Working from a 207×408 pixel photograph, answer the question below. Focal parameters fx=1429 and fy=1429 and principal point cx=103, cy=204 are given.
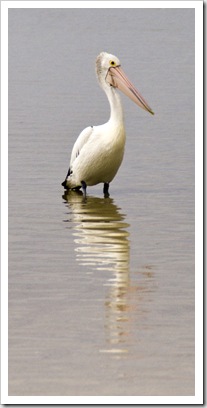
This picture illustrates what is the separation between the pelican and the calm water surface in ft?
0.51

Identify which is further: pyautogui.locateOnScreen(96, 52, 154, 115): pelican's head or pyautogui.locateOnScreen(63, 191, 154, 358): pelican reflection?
pyautogui.locateOnScreen(96, 52, 154, 115): pelican's head

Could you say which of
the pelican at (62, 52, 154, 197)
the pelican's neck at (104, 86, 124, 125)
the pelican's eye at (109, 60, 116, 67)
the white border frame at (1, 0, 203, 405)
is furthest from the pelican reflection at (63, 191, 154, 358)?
the pelican's eye at (109, 60, 116, 67)

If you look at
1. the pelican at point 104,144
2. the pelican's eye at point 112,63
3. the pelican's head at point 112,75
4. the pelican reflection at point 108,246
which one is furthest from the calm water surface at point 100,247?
the pelican's eye at point 112,63

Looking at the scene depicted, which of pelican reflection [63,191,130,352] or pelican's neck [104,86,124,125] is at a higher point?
pelican's neck [104,86,124,125]

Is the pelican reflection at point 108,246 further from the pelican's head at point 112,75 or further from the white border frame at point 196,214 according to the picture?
the pelican's head at point 112,75

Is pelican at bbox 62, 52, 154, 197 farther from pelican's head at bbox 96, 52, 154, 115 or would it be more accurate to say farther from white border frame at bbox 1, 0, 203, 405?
white border frame at bbox 1, 0, 203, 405

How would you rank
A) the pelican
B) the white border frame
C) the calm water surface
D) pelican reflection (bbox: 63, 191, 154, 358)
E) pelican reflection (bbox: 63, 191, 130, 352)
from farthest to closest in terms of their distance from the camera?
the pelican → pelican reflection (bbox: 63, 191, 130, 352) → pelican reflection (bbox: 63, 191, 154, 358) → the calm water surface → the white border frame

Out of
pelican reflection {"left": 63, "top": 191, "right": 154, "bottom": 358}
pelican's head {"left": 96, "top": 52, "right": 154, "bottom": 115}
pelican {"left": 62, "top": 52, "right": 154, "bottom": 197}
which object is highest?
pelican's head {"left": 96, "top": 52, "right": 154, "bottom": 115}

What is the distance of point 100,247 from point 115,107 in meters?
2.79

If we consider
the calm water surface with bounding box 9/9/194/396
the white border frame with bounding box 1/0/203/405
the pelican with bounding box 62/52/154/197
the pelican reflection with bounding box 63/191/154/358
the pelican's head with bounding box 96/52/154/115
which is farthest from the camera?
the pelican's head with bounding box 96/52/154/115

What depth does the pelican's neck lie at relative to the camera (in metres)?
12.2

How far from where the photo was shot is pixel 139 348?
283 inches

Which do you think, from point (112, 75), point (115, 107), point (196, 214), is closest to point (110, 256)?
point (196, 214)

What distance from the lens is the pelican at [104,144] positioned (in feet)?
39.7
